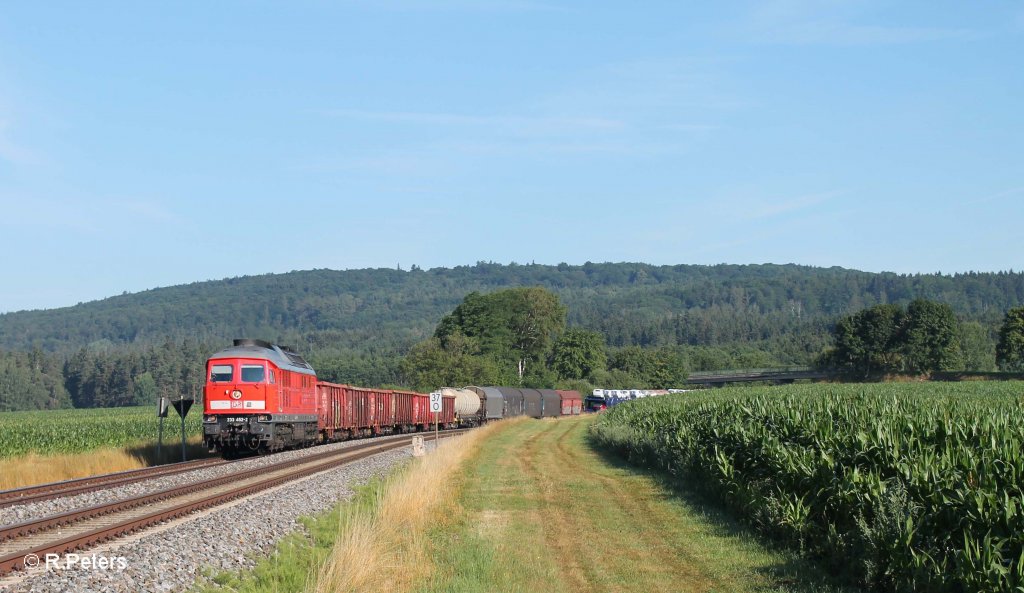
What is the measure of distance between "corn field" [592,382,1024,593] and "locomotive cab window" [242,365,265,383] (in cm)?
1873

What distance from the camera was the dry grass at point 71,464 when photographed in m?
30.5

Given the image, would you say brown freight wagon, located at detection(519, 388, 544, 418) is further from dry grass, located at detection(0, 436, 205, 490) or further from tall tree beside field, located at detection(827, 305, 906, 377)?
tall tree beside field, located at detection(827, 305, 906, 377)

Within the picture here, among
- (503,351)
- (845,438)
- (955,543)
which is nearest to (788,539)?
(845,438)

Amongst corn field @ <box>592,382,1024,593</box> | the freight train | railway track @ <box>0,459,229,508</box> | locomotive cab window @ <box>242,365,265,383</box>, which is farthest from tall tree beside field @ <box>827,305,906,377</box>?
corn field @ <box>592,382,1024,593</box>

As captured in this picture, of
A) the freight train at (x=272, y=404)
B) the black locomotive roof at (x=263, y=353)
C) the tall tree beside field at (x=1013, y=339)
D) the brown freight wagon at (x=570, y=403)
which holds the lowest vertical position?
the brown freight wagon at (x=570, y=403)

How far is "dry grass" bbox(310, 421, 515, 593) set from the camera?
12.7m

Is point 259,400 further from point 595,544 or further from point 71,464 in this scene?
point 595,544

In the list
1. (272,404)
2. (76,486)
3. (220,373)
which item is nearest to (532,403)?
(272,404)

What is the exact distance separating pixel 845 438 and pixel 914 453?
1924mm

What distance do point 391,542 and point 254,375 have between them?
20723 mm

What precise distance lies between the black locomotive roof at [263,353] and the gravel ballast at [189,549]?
36.7 ft

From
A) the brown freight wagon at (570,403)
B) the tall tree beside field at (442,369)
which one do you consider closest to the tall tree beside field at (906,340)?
the brown freight wagon at (570,403)

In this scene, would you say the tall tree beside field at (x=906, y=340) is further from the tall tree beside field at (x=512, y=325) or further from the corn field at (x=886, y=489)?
the corn field at (x=886, y=489)

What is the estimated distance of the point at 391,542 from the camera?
16.1 m
